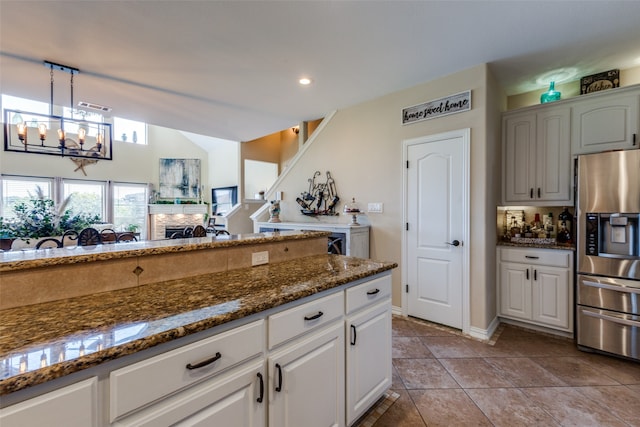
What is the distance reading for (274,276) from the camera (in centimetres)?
159

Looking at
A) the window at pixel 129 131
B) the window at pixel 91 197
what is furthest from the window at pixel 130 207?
the window at pixel 129 131

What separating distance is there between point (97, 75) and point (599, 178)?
5.01m

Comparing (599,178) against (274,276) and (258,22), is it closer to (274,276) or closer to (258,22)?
(274,276)

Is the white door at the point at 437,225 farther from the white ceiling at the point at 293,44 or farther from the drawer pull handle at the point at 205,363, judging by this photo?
the drawer pull handle at the point at 205,363

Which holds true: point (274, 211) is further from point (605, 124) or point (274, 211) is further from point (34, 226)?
point (605, 124)

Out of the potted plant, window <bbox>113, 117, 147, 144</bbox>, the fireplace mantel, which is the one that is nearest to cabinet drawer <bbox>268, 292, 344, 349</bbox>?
the potted plant

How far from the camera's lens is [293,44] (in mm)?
2477

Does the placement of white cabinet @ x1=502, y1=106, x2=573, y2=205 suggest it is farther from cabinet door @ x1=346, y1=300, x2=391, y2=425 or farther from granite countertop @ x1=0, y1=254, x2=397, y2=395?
granite countertop @ x1=0, y1=254, x2=397, y2=395

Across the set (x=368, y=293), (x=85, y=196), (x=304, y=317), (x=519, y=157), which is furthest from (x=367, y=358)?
(x=85, y=196)

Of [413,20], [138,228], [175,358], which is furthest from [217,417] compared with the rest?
[138,228]

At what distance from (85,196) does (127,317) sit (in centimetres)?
947

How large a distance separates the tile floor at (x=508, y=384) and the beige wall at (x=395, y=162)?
462 millimetres

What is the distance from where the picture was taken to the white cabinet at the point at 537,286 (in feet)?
9.06

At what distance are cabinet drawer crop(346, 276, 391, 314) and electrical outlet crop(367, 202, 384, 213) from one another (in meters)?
1.83
